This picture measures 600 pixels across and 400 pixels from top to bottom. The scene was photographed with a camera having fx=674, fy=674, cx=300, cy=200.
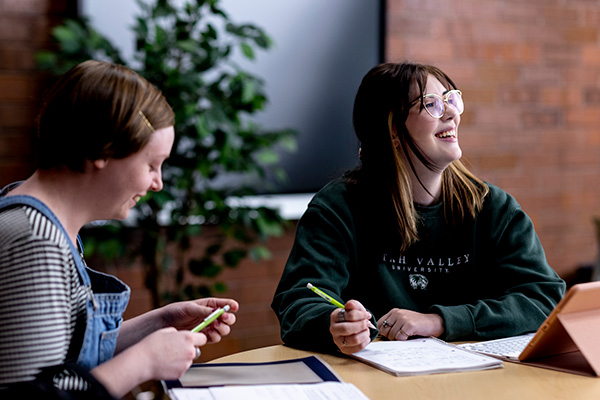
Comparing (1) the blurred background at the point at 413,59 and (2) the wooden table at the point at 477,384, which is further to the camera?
(1) the blurred background at the point at 413,59

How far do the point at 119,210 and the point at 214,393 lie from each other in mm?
321

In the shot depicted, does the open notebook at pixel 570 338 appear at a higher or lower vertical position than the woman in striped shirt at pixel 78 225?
lower

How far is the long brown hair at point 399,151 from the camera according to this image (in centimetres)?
161

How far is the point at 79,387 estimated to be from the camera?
904 mm

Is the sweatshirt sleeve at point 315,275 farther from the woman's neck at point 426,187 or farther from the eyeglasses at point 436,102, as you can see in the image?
the eyeglasses at point 436,102

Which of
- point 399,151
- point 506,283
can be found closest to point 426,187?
point 399,151

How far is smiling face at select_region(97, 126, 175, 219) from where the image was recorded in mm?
1019

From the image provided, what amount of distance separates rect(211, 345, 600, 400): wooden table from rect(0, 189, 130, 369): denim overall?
0.40 meters

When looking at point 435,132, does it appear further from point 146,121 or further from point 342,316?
point 146,121

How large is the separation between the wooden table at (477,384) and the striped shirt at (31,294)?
49 cm

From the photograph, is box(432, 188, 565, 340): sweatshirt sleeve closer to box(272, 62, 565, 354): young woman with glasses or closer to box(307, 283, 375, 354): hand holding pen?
box(272, 62, 565, 354): young woman with glasses

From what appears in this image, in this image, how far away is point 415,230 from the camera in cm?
158

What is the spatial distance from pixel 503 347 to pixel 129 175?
81cm

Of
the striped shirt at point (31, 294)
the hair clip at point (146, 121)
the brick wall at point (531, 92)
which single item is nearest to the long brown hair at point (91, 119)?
the hair clip at point (146, 121)
